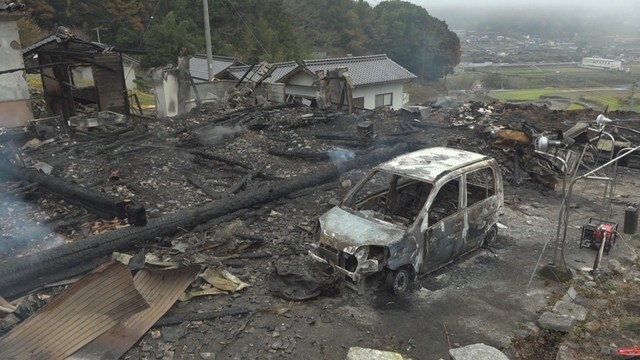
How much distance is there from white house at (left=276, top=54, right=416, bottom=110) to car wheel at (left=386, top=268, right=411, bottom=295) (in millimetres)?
19306

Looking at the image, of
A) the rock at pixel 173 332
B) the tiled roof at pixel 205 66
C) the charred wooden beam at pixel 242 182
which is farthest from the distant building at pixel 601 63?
the rock at pixel 173 332

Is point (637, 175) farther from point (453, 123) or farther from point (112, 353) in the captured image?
point (112, 353)

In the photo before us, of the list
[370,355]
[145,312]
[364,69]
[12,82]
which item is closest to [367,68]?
[364,69]

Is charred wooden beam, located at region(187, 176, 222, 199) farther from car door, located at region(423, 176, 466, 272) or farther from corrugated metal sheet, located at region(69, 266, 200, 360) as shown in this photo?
car door, located at region(423, 176, 466, 272)

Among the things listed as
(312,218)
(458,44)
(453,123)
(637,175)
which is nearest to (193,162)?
(312,218)

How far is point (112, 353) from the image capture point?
14.4ft

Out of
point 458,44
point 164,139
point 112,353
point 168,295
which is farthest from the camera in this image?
point 458,44

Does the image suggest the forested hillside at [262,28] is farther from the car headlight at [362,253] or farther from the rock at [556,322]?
the rock at [556,322]

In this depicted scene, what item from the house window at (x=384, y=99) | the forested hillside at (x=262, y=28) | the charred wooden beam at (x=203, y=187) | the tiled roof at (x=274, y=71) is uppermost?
the forested hillside at (x=262, y=28)

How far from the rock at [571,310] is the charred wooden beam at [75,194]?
20.1 ft

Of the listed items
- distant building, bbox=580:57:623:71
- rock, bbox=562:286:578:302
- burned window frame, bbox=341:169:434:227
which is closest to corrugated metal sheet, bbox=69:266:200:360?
burned window frame, bbox=341:169:434:227

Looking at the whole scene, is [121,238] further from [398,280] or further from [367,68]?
[367,68]

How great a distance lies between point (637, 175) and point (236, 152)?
10.1m

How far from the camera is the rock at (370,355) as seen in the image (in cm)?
420
